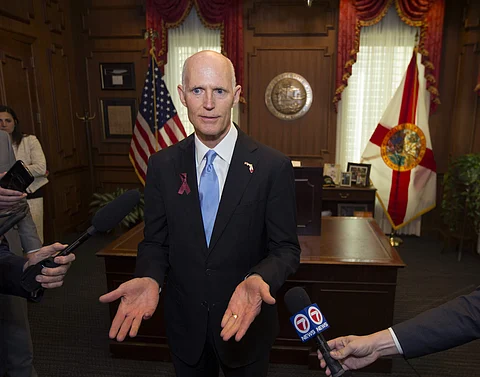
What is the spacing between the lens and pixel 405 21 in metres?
4.90

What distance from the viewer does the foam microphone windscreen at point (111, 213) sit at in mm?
1080

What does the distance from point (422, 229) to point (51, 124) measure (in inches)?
227

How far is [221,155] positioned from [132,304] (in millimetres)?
624

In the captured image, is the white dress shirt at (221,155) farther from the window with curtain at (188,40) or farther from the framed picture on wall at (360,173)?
the window with curtain at (188,40)

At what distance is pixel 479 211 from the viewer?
4199 mm

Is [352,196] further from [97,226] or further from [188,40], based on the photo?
[97,226]

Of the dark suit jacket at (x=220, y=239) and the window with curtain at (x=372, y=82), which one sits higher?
the window with curtain at (x=372, y=82)

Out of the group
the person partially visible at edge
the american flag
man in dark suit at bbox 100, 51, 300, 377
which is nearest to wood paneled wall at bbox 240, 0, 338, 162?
the american flag

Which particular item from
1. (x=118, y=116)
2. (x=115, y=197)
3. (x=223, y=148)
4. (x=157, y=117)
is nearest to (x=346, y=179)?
(x=157, y=117)

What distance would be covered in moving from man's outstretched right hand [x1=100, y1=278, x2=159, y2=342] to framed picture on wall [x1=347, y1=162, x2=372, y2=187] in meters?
4.33

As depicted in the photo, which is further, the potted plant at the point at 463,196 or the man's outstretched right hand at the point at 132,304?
the potted plant at the point at 463,196

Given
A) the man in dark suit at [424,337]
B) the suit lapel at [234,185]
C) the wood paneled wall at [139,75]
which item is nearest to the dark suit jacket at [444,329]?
the man in dark suit at [424,337]

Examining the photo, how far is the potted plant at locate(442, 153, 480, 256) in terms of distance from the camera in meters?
4.17

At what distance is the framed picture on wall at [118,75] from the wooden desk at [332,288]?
3573 mm
